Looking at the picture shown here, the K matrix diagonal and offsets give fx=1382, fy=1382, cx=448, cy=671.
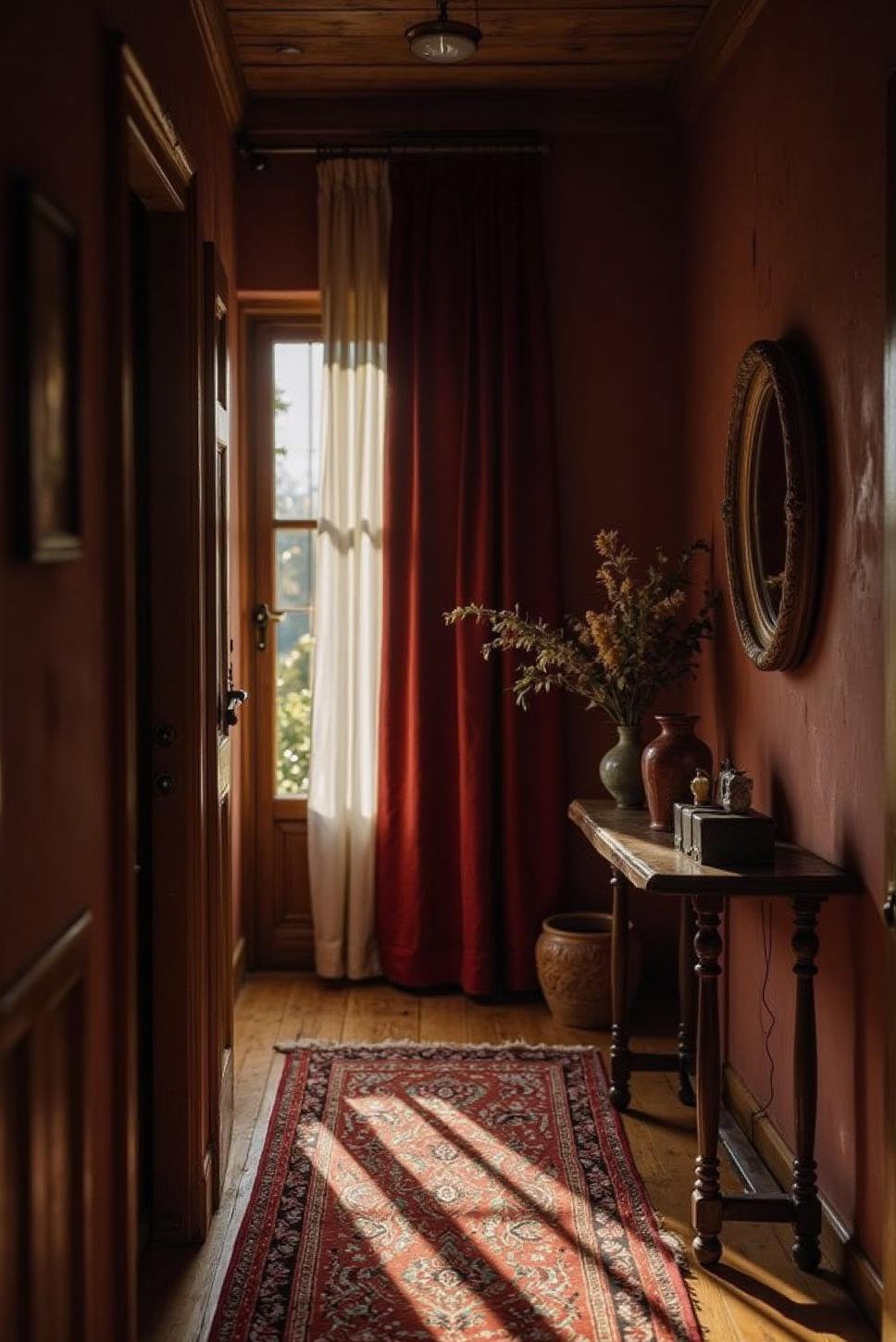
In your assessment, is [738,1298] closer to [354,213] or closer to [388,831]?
[388,831]

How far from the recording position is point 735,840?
289cm

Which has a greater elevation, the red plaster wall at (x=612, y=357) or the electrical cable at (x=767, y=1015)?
the red plaster wall at (x=612, y=357)

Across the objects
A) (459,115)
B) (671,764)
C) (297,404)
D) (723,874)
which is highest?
(459,115)

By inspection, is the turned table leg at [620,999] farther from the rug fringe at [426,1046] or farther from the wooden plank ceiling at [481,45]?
the wooden plank ceiling at [481,45]

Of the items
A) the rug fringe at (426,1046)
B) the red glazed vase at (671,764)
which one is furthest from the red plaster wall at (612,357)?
the red glazed vase at (671,764)

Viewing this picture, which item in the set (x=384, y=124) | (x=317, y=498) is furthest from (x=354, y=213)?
(x=317, y=498)

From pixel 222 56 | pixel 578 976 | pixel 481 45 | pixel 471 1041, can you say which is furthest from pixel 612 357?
pixel 471 1041

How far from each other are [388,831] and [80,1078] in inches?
111

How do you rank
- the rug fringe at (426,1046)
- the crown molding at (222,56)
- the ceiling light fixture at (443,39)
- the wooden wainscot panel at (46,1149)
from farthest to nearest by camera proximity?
the rug fringe at (426,1046) → the ceiling light fixture at (443,39) → the crown molding at (222,56) → the wooden wainscot panel at (46,1149)

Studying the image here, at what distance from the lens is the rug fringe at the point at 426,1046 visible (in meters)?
4.12

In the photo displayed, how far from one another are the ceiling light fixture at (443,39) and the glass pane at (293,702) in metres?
1.95

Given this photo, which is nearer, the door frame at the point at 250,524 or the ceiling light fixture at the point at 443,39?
the ceiling light fixture at the point at 443,39

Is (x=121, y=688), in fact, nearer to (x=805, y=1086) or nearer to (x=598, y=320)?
(x=805, y=1086)

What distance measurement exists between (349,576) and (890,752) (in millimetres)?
2675
